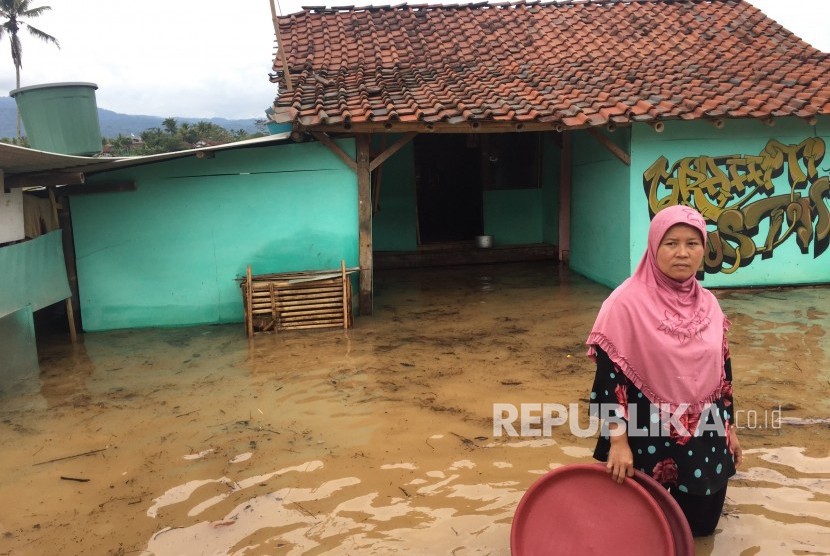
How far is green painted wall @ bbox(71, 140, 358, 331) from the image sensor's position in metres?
7.15

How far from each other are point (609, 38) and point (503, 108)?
12.1 ft

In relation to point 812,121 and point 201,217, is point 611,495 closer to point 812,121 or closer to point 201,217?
point 201,217

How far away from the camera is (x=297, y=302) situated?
22.7 ft

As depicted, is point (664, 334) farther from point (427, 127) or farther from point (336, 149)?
point (336, 149)

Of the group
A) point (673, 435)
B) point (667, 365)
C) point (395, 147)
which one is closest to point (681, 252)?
point (667, 365)

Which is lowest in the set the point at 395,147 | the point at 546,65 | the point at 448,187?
the point at 448,187

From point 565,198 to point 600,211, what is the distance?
1.37m

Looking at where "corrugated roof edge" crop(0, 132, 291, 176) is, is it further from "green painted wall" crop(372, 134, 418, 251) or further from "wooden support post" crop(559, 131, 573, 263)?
"wooden support post" crop(559, 131, 573, 263)

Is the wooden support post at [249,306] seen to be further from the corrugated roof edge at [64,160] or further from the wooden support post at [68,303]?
the wooden support post at [68,303]

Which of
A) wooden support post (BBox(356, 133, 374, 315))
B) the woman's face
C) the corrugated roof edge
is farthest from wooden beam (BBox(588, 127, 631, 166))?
the woman's face

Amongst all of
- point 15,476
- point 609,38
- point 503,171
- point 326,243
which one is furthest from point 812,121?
point 15,476

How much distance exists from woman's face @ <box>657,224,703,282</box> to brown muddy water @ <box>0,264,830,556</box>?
1367 millimetres

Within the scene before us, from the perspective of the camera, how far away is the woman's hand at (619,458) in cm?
226

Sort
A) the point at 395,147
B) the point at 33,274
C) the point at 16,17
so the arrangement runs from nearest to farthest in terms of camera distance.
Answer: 1. the point at 33,274
2. the point at 395,147
3. the point at 16,17
